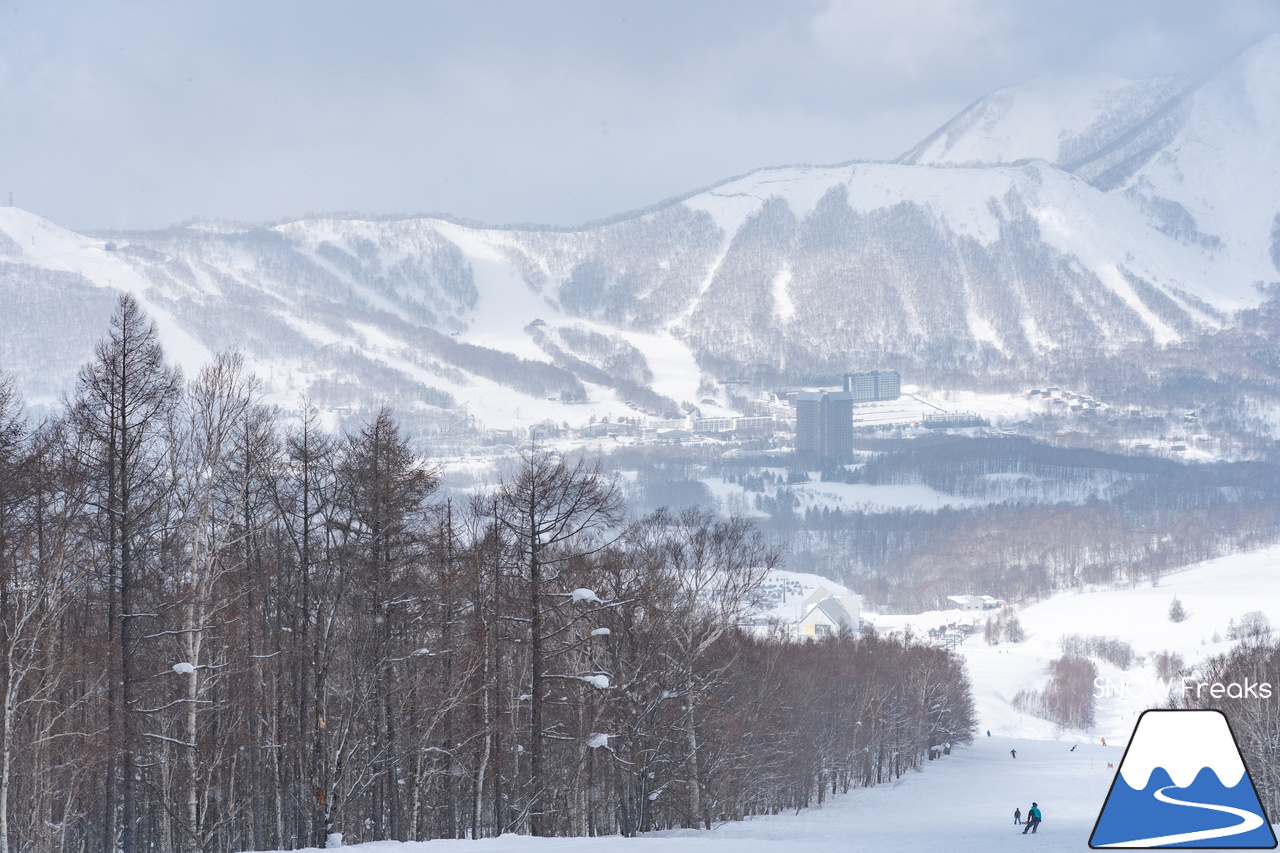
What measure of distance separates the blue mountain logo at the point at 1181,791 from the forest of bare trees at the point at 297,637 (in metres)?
14.8

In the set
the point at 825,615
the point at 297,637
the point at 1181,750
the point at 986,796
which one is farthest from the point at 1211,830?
the point at 825,615

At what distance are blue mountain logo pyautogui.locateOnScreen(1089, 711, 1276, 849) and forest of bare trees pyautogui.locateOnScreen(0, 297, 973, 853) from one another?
1482cm

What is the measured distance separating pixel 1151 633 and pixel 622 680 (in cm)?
18502

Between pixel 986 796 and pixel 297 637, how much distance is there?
5369cm

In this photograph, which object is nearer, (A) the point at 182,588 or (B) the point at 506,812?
(A) the point at 182,588

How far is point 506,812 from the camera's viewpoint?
38469 millimetres

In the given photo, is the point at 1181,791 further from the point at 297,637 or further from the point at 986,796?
the point at 986,796

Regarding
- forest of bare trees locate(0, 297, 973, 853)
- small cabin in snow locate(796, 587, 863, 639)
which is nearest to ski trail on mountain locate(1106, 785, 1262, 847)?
forest of bare trees locate(0, 297, 973, 853)

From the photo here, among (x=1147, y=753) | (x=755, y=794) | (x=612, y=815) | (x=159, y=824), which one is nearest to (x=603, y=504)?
(x=1147, y=753)

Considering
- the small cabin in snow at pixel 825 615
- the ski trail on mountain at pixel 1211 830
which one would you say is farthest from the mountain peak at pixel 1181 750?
the small cabin in snow at pixel 825 615

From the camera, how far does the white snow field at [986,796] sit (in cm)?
2695

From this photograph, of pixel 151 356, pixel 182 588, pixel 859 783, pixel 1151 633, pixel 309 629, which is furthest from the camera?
pixel 1151 633

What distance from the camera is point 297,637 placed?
28.3 m

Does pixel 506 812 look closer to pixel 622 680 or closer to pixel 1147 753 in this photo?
pixel 622 680
